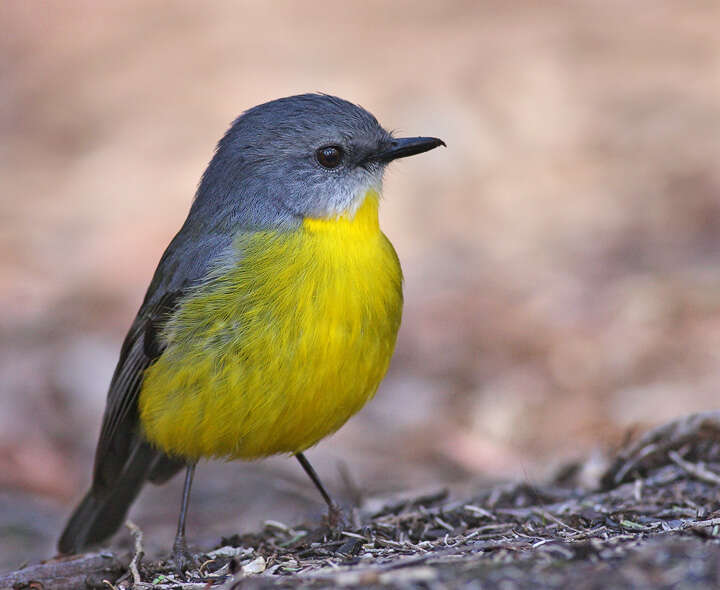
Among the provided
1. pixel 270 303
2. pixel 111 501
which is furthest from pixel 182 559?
pixel 111 501

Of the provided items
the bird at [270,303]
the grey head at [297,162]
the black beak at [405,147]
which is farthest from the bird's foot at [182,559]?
the black beak at [405,147]

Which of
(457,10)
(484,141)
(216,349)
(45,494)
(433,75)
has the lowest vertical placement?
(45,494)

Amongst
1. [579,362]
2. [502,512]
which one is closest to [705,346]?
[579,362]

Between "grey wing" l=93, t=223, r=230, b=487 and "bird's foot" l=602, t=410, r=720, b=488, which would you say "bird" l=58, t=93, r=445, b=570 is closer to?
"grey wing" l=93, t=223, r=230, b=487

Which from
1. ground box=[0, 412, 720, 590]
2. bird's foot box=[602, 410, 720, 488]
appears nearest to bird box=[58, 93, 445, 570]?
ground box=[0, 412, 720, 590]

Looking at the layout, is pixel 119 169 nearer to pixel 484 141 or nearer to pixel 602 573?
pixel 484 141

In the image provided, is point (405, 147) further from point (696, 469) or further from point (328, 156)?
point (696, 469)
